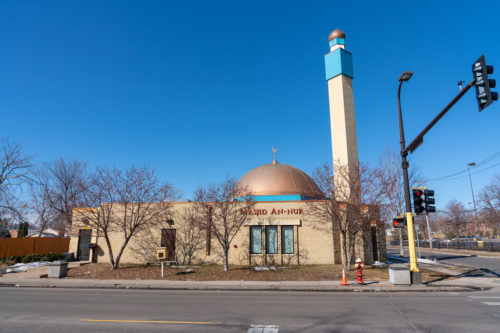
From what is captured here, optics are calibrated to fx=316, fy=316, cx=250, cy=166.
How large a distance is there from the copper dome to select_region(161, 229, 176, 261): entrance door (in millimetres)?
7534

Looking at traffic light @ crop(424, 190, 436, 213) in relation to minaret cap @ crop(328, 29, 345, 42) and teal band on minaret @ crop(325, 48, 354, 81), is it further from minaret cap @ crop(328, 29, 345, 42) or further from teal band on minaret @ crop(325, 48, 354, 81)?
minaret cap @ crop(328, 29, 345, 42)

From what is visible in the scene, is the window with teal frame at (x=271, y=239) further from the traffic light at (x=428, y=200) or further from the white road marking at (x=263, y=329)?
the white road marking at (x=263, y=329)

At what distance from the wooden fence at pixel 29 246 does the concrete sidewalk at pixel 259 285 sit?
13005 millimetres

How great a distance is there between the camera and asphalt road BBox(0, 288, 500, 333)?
738 centimetres

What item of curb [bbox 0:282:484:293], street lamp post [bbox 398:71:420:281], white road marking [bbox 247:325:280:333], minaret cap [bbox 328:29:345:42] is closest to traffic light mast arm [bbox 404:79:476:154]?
street lamp post [bbox 398:71:420:281]

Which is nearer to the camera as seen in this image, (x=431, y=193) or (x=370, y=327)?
(x=370, y=327)

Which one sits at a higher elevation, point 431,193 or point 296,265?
point 431,193

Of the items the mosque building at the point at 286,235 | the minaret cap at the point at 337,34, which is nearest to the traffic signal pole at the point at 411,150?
the mosque building at the point at 286,235

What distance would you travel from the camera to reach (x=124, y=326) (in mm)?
7484

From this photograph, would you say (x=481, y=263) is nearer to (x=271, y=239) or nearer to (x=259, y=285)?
(x=271, y=239)

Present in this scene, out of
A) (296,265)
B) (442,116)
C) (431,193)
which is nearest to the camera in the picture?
(442,116)

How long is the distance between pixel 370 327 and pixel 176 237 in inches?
724

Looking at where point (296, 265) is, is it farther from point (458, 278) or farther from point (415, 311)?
point (415, 311)

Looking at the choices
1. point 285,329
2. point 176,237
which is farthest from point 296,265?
point 285,329
